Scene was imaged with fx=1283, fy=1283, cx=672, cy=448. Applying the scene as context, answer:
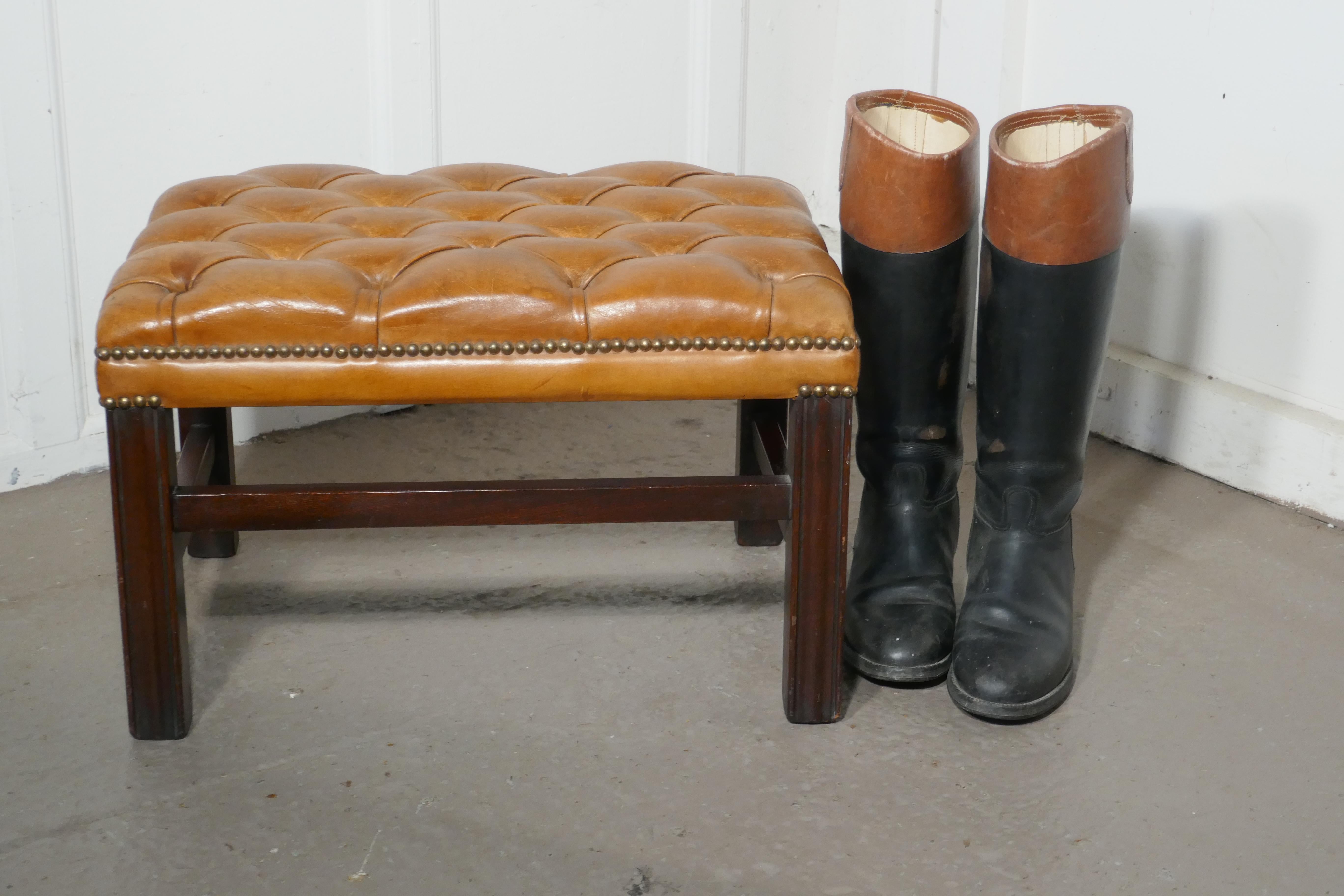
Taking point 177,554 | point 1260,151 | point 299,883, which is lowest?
point 299,883

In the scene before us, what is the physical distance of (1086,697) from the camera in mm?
1124

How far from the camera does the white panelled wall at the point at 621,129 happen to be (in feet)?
4.85

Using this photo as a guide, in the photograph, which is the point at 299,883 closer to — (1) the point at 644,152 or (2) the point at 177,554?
(2) the point at 177,554

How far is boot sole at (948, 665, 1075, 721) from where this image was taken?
1.07 metres

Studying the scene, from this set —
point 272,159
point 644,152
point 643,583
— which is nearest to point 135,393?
point 643,583

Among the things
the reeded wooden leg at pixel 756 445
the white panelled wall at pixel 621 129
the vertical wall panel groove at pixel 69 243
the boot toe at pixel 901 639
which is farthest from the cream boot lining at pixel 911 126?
the vertical wall panel groove at pixel 69 243

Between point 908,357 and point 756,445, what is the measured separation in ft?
0.83

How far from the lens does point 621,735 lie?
105 centimetres

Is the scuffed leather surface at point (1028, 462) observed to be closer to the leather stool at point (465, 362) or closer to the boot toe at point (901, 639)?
the boot toe at point (901, 639)

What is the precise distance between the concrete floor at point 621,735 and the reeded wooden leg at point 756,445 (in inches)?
→ 1.6

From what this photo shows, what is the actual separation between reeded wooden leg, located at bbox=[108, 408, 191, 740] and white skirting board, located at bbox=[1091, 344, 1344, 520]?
4.03 feet

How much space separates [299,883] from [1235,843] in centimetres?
66

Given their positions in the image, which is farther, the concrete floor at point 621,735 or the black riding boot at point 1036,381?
the black riding boot at point 1036,381

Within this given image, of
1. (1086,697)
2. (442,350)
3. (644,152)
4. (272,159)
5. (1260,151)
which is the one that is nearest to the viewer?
(442,350)
